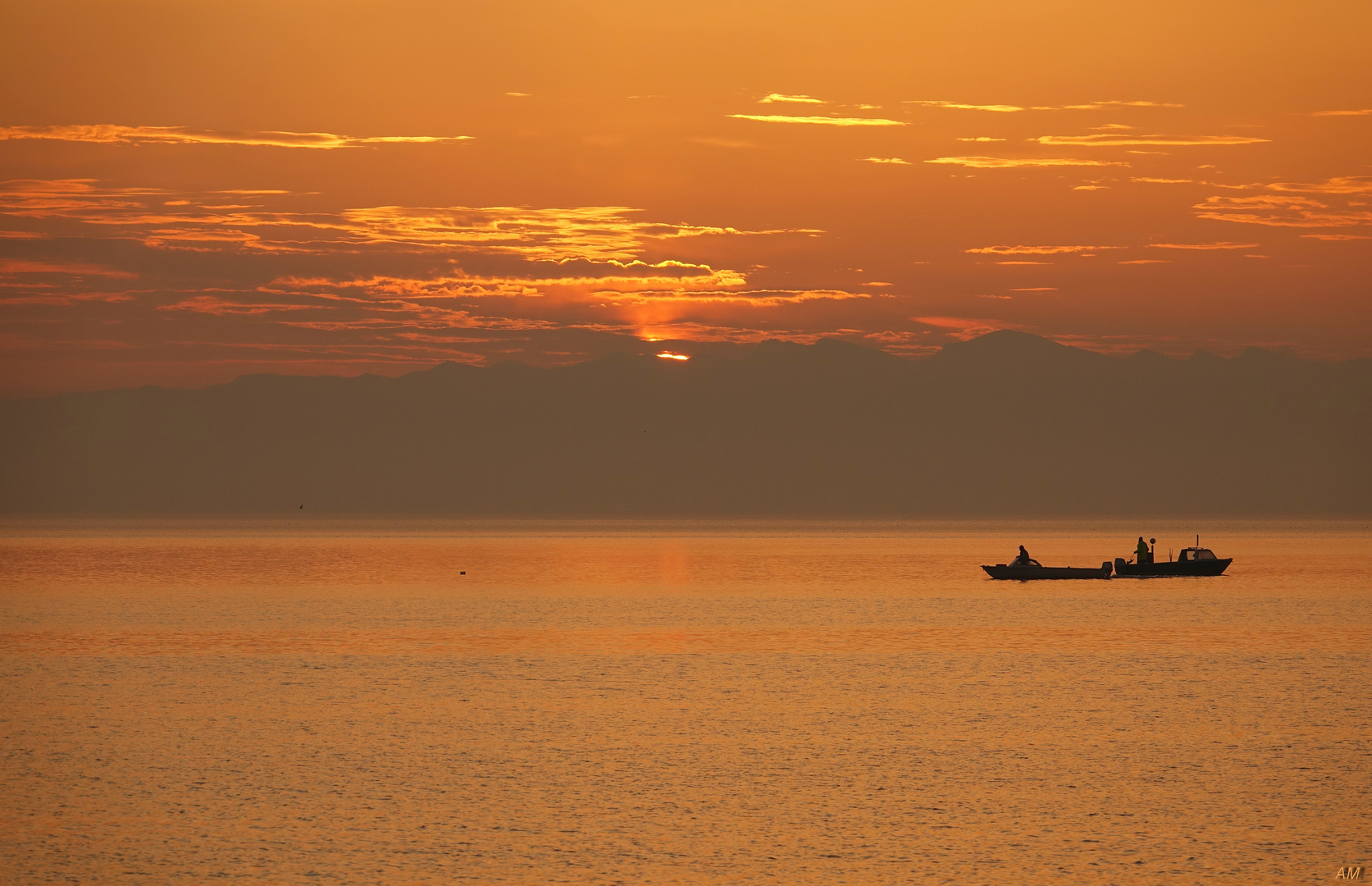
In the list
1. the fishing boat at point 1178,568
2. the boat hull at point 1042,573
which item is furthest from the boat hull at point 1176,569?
the boat hull at point 1042,573

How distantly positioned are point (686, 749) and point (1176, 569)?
78606 millimetres

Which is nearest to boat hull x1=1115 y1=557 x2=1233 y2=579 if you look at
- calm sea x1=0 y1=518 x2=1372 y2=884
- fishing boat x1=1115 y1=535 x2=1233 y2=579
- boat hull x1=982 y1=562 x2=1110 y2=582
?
fishing boat x1=1115 y1=535 x2=1233 y2=579

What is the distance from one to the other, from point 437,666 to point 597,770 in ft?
66.1

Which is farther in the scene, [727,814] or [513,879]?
[727,814]

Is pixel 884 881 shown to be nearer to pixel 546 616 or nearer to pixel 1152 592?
pixel 546 616

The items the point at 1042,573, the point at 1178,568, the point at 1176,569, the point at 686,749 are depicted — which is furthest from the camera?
the point at 1176,569

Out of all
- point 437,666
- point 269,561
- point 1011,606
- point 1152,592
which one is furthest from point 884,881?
point 269,561

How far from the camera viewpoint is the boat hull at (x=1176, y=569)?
327ft

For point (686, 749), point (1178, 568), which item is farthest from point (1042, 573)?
point (686, 749)

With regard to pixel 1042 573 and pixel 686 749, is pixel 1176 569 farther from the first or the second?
pixel 686 749

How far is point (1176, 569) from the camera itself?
101 m

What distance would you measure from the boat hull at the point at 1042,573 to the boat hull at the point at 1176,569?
2024mm

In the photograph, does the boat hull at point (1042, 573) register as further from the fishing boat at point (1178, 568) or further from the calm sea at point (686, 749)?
the calm sea at point (686, 749)

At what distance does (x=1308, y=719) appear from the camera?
34.3m
